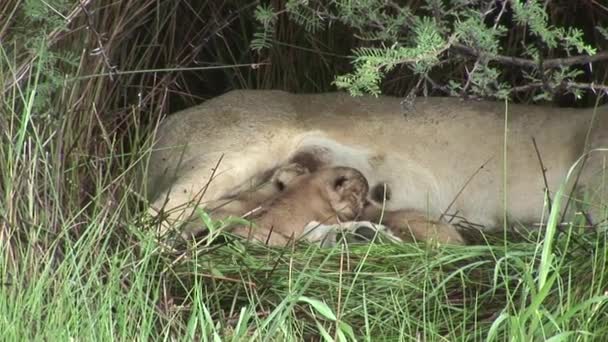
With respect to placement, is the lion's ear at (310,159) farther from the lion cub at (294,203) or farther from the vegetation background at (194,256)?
the vegetation background at (194,256)

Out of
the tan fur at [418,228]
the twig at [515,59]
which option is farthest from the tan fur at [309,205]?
the twig at [515,59]

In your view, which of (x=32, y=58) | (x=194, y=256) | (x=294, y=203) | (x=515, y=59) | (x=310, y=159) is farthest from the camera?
(x=310, y=159)

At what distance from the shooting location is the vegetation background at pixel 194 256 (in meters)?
3.32

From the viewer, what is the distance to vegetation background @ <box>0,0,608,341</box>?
3320 mm

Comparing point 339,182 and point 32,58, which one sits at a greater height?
point 32,58

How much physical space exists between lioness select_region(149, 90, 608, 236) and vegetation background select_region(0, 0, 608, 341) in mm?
636

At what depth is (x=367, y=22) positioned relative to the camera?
4.13 m

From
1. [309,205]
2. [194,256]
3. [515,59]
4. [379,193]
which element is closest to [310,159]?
[379,193]

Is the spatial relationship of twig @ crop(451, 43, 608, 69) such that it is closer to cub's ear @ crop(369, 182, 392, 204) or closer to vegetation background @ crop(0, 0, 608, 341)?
vegetation background @ crop(0, 0, 608, 341)

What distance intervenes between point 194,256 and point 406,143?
176 centimetres

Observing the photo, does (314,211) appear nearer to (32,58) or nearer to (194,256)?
(194,256)

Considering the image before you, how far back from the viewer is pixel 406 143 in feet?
17.3

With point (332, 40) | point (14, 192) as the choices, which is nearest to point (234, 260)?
point (14, 192)

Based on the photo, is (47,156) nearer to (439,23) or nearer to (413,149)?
(439,23)
